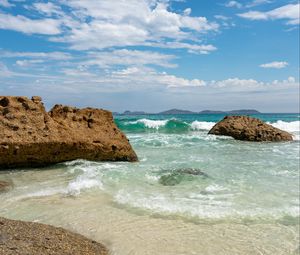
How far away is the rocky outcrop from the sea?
0.36 m

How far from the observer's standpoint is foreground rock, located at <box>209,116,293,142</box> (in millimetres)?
19938

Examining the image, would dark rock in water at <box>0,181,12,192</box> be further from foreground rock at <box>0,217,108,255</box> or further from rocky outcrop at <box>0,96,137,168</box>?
foreground rock at <box>0,217,108,255</box>

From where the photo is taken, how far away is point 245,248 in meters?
4.99

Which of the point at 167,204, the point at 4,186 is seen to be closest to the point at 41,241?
the point at 167,204

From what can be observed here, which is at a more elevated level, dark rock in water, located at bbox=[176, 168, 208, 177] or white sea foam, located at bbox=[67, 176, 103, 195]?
dark rock in water, located at bbox=[176, 168, 208, 177]

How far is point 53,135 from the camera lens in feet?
33.0

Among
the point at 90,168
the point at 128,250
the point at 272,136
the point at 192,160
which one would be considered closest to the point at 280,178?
the point at 192,160

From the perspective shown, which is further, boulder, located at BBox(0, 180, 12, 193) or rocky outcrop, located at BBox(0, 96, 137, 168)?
rocky outcrop, located at BBox(0, 96, 137, 168)

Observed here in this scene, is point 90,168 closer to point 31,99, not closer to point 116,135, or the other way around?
point 116,135

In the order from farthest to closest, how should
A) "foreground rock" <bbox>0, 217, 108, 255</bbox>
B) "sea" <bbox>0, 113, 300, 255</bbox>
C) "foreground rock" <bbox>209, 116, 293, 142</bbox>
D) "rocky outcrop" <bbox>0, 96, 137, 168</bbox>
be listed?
"foreground rock" <bbox>209, 116, 293, 142</bbox>, "rocky outcrop" <bbox>0, 96, 137, 168</bbox>, "sea" <bbox>0, 113, 300, 255</bbox>, "foreground rock" <bbox>0, 217, 108, 255</bbox>

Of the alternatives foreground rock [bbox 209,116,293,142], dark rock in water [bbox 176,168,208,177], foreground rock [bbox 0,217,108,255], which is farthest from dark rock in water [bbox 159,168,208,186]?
foreground rock [bbox 209,116,293,142]

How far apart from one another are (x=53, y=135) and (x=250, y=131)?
42.4ft

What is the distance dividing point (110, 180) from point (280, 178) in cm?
419

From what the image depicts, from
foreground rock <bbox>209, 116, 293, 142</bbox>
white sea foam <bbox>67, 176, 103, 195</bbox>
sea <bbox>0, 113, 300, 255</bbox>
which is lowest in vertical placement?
sea <bbox>0, 113, 300, 255</bbox>
